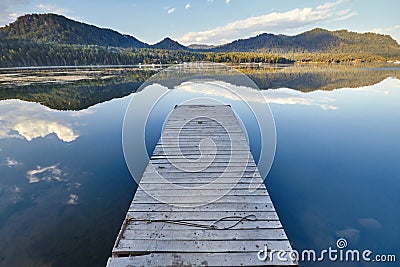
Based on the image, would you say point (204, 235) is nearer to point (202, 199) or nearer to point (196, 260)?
point (196, 260)

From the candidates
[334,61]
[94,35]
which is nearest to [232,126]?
[334,61]

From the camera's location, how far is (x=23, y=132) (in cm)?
810

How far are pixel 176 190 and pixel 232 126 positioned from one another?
3.76 m

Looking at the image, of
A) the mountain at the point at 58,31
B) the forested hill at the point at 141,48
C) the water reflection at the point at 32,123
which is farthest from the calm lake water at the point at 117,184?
the mountain at the point at 58,31

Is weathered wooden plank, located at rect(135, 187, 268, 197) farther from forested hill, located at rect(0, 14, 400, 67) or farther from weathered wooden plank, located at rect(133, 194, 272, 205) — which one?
forested hill, located at rect(0, 14, 400, 67)

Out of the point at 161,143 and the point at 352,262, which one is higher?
the point at 161,143

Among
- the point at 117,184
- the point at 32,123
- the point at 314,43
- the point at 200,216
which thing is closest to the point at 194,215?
the point at 200,216

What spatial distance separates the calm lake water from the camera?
130 inches

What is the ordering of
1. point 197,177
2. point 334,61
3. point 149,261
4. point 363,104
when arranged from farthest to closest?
point 334,61, point 363,104, point 197,177, point 149,261

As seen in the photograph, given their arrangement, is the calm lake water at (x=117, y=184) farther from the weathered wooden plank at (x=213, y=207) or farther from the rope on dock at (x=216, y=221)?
the rope on dock at (x=216, y=221)

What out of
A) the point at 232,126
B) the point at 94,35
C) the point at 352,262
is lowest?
the point at 352,262

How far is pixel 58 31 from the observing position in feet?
376

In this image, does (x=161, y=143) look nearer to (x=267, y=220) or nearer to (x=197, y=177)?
(x=197, y=177)

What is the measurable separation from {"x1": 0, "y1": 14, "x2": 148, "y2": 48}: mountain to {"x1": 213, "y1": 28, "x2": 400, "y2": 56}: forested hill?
70935 mm
